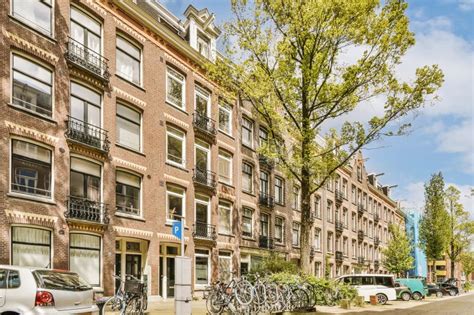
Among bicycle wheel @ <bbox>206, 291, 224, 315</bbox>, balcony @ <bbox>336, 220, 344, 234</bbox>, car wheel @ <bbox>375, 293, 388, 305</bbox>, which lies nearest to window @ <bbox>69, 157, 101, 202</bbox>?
bicycle wheel @ <bbox>206, 291, 224, 315</bbox>

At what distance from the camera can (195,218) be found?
92.5 feet

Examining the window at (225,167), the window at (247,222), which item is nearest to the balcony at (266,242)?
the window at (247,222)

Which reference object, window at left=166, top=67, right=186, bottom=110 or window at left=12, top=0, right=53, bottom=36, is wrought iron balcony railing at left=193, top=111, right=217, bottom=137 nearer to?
window at left=166, top=67, right=186, bottom=110

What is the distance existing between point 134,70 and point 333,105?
9656mm

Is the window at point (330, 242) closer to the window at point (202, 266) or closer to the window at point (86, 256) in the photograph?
the window at point (202, 266)

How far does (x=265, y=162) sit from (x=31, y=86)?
2021 centimetres

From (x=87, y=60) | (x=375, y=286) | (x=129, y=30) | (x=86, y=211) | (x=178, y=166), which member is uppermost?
(x=129, y=30)

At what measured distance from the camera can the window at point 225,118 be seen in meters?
32.2

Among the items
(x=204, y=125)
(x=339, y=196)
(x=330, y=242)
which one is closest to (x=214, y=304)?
(x=204, y=125)

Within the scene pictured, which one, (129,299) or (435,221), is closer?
(129,299)

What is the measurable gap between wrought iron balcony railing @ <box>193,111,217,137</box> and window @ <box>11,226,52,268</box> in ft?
39.2

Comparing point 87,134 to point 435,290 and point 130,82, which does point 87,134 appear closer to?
point 130,82

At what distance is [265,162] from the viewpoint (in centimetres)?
3669

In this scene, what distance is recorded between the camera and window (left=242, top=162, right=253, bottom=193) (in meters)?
34.2
